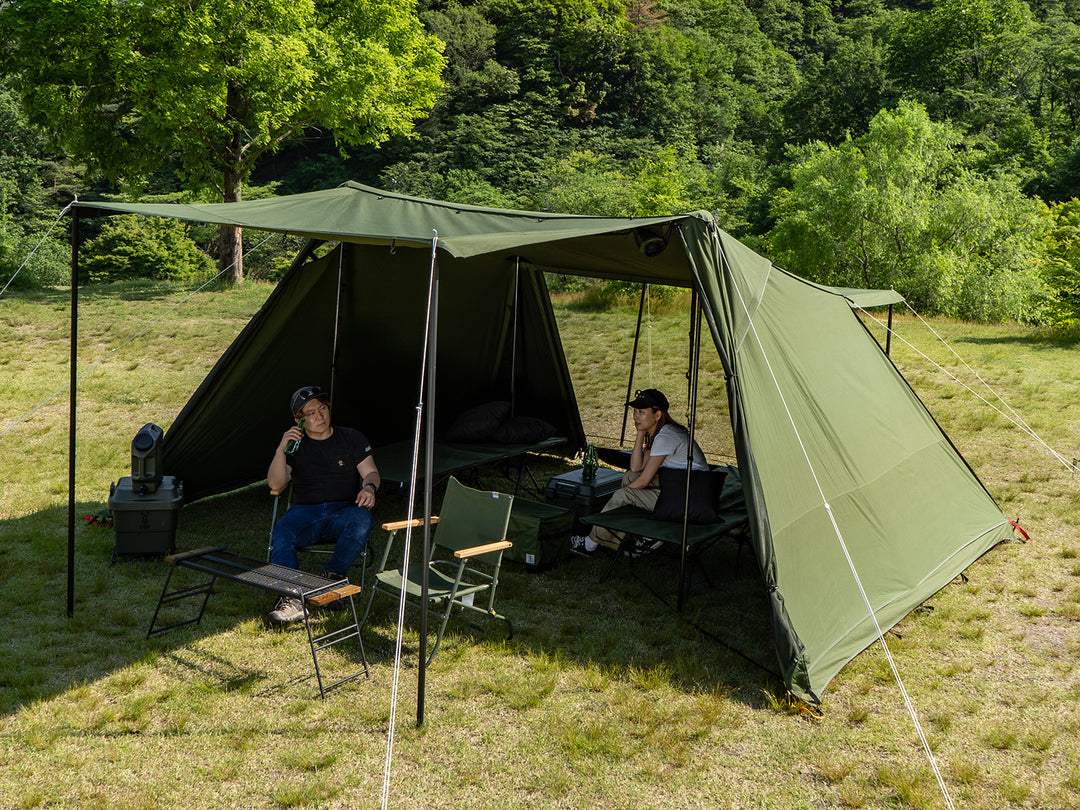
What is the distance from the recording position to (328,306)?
672 cm

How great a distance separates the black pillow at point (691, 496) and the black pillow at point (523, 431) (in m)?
2.51

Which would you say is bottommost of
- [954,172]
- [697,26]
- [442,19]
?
[954,172]

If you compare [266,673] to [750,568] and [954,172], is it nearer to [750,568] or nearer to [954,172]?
[750,568]

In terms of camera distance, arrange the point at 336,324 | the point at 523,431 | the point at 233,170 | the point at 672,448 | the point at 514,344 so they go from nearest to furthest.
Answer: the point at 672,448 → the point at 336,324 → the point at 523,431 → the point at 514,344 → the point at 233,170

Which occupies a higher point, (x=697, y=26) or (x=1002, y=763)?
(x=697, y=26)

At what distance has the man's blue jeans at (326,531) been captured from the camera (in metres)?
5.01

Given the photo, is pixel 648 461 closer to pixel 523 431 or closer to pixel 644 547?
pixel 644 547

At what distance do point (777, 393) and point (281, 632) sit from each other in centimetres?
290

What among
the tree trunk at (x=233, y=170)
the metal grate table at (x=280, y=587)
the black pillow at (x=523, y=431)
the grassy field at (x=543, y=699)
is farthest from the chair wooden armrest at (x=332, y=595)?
the tree trunk at (x=233, y=170)

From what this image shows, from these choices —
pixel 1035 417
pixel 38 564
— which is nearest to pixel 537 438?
pixel 38 564

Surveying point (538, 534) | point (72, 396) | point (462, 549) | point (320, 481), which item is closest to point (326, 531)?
point (320, 481)

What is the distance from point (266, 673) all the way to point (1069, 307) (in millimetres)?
15419

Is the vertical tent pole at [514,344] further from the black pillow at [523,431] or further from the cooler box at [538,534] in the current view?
the cooler box at [538,534]

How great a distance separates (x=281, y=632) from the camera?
15.3 ft
